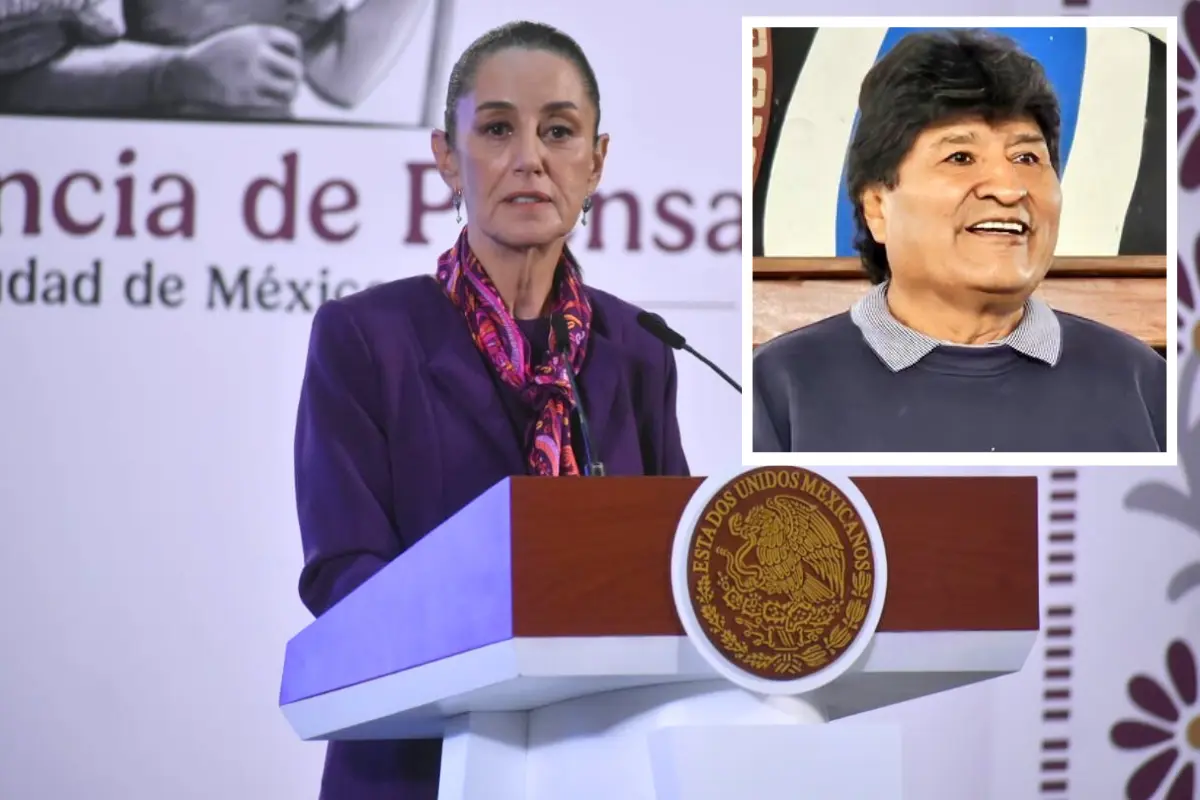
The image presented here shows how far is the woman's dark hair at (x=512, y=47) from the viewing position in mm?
3764

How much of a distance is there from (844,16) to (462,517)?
8.56 feet

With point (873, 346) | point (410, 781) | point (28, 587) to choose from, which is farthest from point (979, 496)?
point (28, 587)

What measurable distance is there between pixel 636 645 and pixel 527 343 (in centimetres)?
206

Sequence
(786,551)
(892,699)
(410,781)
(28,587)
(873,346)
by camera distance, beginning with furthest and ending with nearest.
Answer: (873,346)
(28,587)
(410,781)
(892,699)
(786,551)

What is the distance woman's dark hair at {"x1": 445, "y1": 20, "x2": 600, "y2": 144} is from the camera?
3764 millimetres

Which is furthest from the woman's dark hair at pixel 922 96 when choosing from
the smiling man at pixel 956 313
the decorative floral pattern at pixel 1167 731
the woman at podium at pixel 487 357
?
the decorative floral pattern at pixel 1167 731

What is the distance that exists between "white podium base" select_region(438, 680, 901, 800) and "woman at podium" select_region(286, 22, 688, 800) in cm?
122

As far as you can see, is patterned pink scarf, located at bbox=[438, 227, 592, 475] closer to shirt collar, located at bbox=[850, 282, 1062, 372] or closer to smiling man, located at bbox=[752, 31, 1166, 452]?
smiling man, located at bbox=[752, 31, 1166, 452]

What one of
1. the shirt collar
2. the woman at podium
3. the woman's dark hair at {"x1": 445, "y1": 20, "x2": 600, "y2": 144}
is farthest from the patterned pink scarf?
the shirt collar

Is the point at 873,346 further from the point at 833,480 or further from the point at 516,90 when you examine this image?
the point at 833,480

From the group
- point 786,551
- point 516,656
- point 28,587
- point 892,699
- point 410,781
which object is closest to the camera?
point 516,656

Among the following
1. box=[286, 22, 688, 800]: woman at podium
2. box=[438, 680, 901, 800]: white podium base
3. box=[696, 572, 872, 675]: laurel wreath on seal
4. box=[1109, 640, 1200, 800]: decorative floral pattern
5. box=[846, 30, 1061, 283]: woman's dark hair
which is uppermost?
box=[846, 30, 1061, 283]: woman's dark hair

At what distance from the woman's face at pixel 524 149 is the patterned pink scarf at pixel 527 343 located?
9 cm

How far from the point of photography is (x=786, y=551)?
1535 mm
